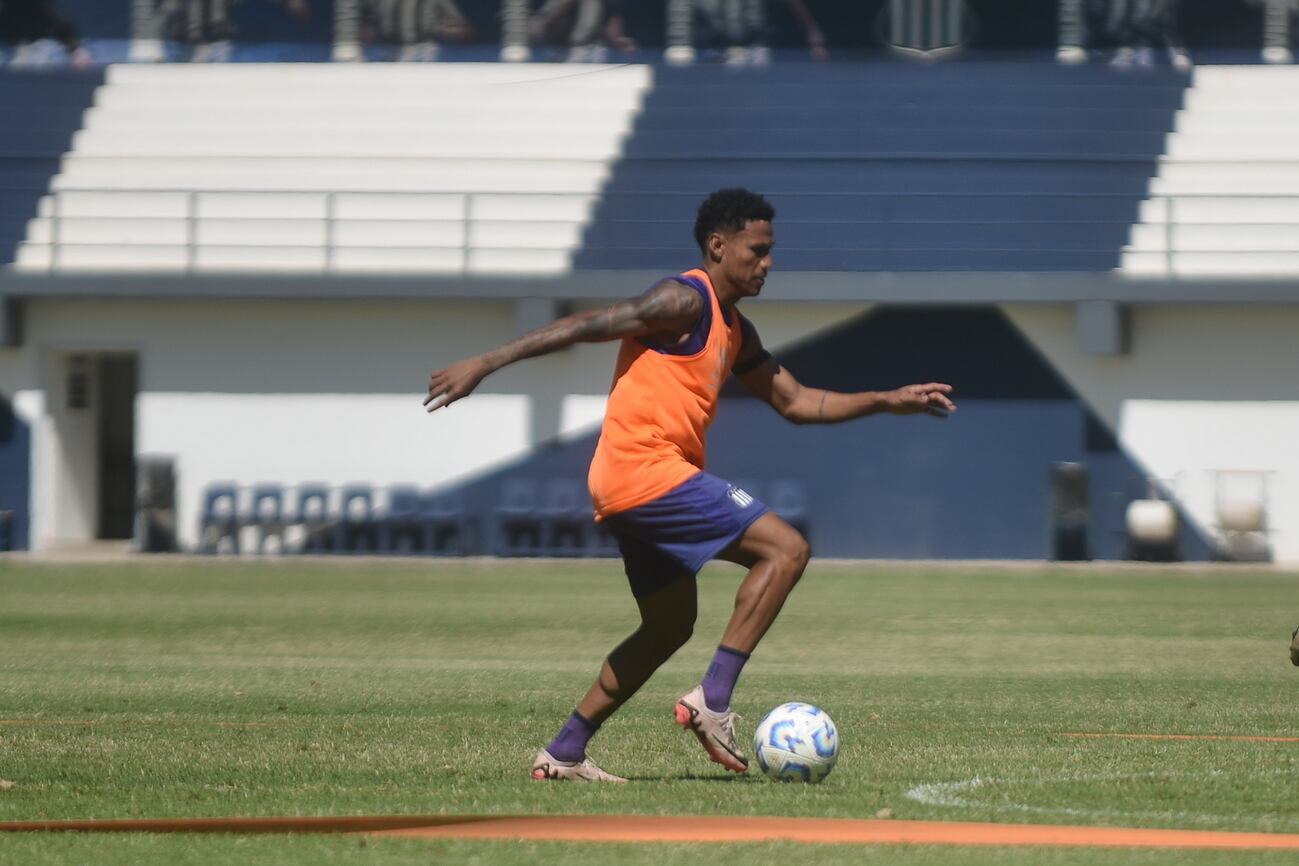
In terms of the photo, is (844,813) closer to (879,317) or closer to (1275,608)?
(1275,608)

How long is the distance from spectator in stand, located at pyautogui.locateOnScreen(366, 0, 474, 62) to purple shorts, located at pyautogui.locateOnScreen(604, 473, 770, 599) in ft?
89.5

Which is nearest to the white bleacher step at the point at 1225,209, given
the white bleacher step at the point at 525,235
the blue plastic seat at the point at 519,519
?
the white bleacher step at the point at 525,235

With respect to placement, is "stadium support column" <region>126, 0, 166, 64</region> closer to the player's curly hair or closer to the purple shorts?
the player's curly hair

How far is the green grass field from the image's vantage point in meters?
6.45

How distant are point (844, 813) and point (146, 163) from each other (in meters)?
26.7

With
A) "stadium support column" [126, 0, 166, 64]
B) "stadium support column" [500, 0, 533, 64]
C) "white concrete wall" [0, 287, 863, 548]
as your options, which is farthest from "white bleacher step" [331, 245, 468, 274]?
"stadium support column" [126, 0, 166, 64]

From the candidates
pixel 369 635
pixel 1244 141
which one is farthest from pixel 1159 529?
pixel 369 635

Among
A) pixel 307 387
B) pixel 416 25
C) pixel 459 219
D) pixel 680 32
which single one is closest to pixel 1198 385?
pixel 680 32

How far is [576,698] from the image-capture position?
10.9 m

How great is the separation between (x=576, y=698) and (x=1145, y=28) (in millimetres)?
23290

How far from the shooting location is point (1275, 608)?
18.5 meters

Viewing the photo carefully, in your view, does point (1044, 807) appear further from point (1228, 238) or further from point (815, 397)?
point (1228, 238)

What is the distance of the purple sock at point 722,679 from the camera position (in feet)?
22.8

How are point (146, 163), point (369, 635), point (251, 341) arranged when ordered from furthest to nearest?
point (146, 163), point (251, 341), point (369, 635)
